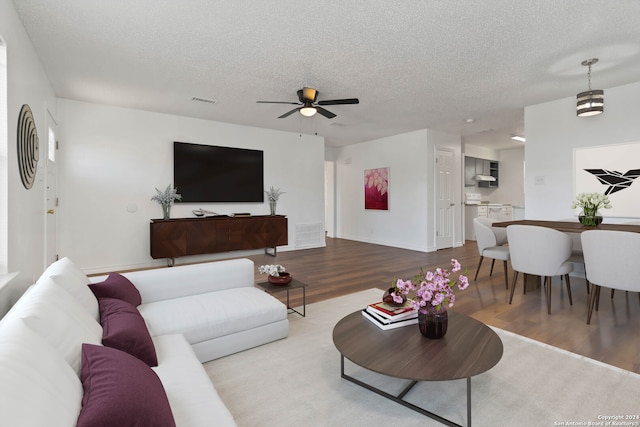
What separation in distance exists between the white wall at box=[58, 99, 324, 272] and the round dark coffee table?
4.44 metres

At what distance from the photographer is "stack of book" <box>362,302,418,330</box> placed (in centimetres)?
195

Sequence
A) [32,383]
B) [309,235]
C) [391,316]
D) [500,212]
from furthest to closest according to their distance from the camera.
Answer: [500,212] → [309,235] → [391,316] → [32,383]

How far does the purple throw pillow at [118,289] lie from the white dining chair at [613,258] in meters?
3.60

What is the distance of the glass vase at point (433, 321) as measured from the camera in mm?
1780

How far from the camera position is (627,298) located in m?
3.45

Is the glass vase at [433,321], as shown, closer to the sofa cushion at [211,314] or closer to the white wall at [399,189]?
the sofa cushion at [211,314]

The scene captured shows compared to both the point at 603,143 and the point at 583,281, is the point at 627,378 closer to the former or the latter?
the point at 583,281

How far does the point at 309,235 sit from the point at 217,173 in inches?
93.5

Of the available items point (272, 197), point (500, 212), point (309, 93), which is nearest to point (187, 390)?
point (309, 93)

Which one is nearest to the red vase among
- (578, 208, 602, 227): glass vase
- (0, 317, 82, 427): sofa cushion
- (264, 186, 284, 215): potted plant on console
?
(0, 317, 82, 427): sofa cushion

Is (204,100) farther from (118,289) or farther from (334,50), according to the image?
(118,289)

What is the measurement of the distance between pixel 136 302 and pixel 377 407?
166cm

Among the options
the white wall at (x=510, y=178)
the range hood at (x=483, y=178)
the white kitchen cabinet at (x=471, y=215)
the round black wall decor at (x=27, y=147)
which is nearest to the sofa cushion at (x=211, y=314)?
the round black wall decor at (x=27, y=147)

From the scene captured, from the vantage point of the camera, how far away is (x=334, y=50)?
313cm
